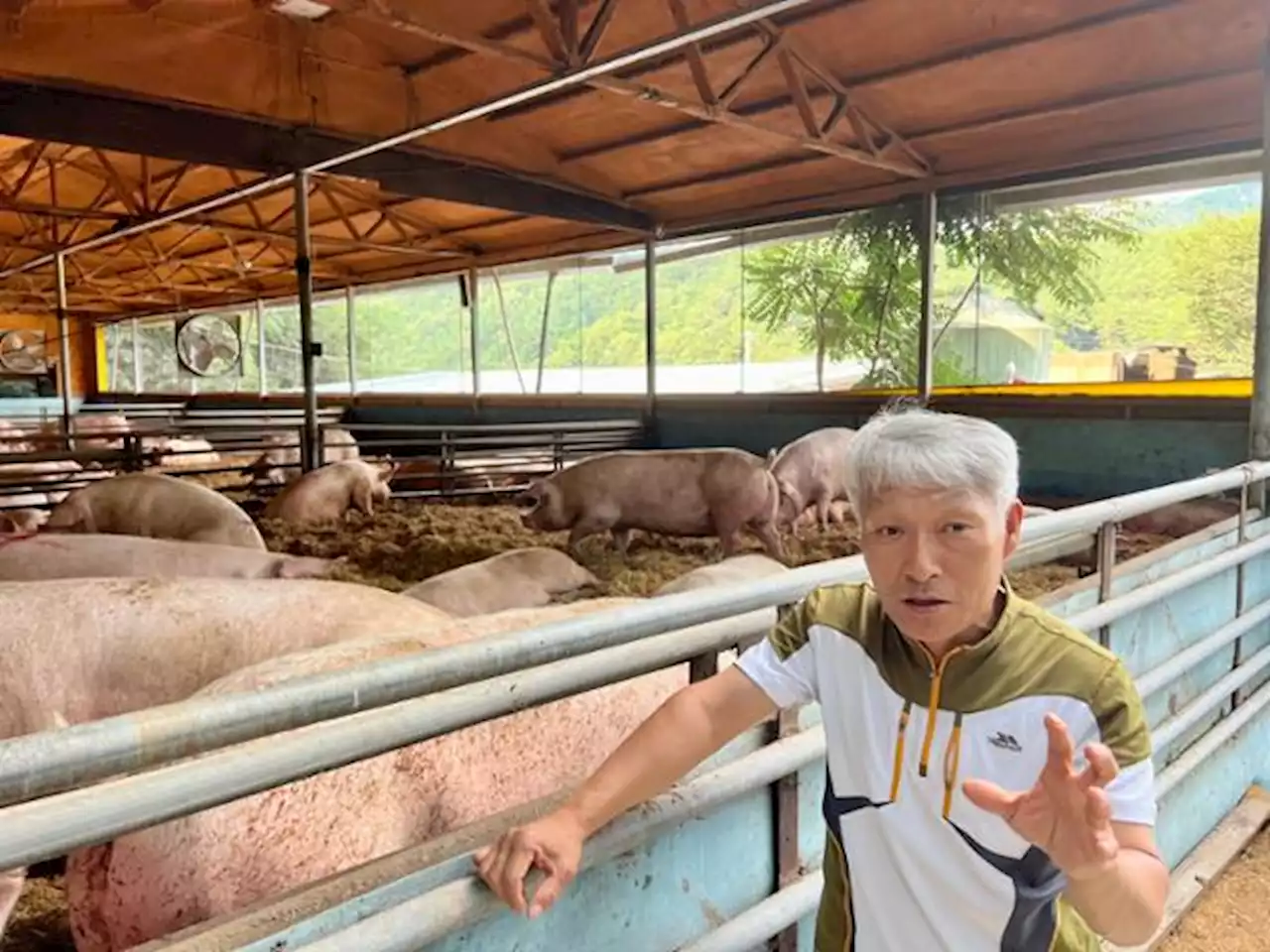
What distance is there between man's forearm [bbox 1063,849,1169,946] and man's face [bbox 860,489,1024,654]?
304 millimetres

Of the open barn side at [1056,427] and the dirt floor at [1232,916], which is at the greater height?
the open barn side at [1056,427]

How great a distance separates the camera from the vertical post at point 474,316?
13023 millimetres

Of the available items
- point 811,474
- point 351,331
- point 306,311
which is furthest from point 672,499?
point 351,331

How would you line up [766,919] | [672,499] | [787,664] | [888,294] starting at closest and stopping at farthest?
[787,664], [766,919], [672,499], [888,294]

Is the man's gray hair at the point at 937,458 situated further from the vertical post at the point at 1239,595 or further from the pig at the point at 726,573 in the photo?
the vertical post at the point at 1239,595

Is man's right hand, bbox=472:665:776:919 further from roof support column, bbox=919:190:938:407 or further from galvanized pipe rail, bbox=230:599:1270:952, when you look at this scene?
roof support column, bbox=919:190:938:407

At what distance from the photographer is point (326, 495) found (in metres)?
8.11

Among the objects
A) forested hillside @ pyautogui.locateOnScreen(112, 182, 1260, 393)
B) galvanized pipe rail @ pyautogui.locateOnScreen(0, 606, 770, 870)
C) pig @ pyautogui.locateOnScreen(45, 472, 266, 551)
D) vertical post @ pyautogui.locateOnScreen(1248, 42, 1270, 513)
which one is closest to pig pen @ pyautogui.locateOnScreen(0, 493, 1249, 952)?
pig @ pyautogui.locateOnScreen(45, 472, 266, 551)

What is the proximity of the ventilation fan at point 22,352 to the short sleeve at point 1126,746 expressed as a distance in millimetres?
23567

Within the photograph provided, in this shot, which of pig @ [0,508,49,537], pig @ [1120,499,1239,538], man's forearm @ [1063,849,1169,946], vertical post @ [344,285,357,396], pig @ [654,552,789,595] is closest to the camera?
man's forearm @ [1063,849,1169,946]

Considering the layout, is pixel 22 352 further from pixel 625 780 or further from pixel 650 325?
pixel 625 780

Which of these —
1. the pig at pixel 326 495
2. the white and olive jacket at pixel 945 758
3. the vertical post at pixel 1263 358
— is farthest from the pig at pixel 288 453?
the white and olive jacket at pixel 945 758

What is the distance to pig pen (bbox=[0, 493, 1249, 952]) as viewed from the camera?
5.30m

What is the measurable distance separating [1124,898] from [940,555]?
1.29ft
